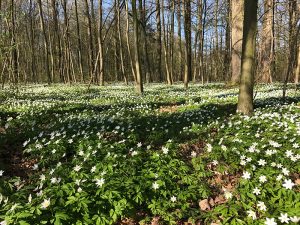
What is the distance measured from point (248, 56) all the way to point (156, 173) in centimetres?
608

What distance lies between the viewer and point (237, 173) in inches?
253

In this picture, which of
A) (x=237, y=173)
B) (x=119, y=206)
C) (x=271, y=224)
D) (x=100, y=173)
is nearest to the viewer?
(x=271, y=224)

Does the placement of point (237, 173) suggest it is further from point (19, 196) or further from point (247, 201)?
point (19, 196)

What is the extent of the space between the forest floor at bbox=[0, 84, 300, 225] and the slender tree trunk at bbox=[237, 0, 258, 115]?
60cm

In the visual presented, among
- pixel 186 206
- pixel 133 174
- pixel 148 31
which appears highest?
pixel 148 31

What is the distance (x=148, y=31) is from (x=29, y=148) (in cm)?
4452

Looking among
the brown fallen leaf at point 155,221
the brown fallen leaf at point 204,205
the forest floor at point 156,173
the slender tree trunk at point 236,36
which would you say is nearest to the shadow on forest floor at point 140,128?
the forest floor at point 156,173

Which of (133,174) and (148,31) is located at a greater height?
(148,31)

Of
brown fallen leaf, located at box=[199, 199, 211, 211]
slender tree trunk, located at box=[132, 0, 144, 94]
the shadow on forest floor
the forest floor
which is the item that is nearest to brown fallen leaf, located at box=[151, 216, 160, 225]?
the forest floor

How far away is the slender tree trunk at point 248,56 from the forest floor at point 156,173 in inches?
23.6

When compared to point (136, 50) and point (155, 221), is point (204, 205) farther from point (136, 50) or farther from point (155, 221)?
point (136, 50)

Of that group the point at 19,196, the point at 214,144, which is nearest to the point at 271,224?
the point at 214,144

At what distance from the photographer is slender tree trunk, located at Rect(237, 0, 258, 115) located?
391 inches

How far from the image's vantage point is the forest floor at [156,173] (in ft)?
15.8
